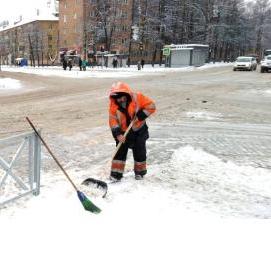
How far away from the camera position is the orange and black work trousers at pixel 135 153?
6.12 m

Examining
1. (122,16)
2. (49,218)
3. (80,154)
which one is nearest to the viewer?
(49,218)

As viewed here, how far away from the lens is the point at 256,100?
17375mm

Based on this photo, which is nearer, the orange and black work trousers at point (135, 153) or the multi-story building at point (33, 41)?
the orange and black work trousers at point (135, 153)

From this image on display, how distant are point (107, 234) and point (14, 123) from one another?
7349mm

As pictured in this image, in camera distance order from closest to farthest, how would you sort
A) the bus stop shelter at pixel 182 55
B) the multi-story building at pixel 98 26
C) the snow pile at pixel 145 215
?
the snow pile at pixel 145 215
the bus stop shelter at pixel 182 55
the multi-story building at pixel 98 26

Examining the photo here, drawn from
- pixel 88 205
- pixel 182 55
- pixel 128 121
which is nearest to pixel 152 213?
pixel 88 205

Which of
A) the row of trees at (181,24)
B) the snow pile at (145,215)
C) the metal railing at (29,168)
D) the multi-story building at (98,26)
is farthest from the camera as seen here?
the row of trees at (181,24)

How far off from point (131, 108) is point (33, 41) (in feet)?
243

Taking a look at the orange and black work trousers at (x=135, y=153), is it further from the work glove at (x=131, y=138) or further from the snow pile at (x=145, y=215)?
the snow pile at (x=145, y=215)

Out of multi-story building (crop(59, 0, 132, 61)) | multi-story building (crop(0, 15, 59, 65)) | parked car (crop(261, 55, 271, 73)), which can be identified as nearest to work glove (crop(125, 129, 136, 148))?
parked car (crop(261, 55, 271, 73))

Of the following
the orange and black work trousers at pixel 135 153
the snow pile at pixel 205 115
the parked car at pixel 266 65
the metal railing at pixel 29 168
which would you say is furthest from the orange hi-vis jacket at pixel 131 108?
the parked car at pixel 266 65

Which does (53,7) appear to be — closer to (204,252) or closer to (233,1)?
(233,1)

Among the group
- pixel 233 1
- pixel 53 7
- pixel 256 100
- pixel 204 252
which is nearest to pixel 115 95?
pixel 204 252

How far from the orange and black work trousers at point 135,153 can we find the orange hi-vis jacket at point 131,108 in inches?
6.1
